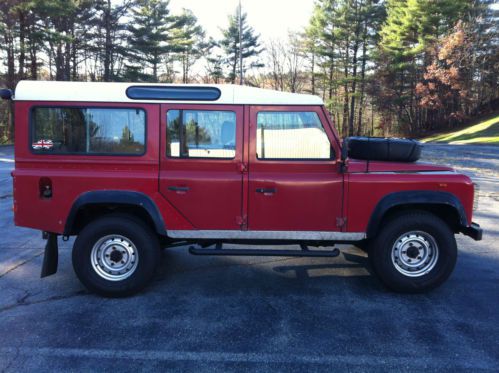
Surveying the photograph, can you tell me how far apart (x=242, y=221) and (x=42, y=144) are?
224 cm

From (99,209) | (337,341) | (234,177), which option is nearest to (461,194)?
(337,341)

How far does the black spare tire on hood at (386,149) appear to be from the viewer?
171 inches

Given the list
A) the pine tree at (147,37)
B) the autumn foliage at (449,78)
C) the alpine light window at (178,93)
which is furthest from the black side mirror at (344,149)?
the autumn foliage at (449,78)

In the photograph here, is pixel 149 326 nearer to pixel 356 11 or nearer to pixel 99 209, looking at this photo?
pixel 99 209

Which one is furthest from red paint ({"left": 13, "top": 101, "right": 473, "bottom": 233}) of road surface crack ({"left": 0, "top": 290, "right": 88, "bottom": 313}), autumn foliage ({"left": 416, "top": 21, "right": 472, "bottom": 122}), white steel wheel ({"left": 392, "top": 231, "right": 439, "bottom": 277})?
autumn foliage ({"left": 416, "top": 21, "right": 472, "bottom": 122})

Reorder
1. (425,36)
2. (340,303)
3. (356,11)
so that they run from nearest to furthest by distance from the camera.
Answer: (340,303), (425,36), (356,11)

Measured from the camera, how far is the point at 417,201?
4.09m

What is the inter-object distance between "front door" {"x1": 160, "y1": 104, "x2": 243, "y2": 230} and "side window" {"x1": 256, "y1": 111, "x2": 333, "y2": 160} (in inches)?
9.6

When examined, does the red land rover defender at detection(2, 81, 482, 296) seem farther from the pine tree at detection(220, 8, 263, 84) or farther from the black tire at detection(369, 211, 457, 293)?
the pine tree at detection(220, 8, 263, 84)

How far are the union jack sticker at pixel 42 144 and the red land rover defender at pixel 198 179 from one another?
1 centimetres

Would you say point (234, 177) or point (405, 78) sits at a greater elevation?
point (405, 78)

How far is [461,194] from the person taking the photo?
417cm

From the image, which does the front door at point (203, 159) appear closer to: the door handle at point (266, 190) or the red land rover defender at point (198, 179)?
the red land rover defender at point (198, 179)

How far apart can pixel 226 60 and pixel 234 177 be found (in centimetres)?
4701
